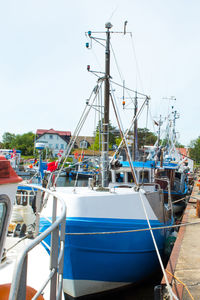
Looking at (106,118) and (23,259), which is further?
(106,118)

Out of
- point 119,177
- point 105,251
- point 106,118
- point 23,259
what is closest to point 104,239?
point 105,251

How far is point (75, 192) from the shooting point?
245 inches

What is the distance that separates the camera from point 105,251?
589 centimetres

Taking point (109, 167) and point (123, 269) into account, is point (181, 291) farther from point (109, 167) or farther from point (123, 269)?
point (109, 167)

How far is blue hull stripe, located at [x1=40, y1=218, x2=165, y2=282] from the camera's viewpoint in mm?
5676

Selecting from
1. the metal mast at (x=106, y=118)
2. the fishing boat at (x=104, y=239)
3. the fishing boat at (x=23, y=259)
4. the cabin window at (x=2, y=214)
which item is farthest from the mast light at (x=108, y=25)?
the cabin window at (x=2, y=214)

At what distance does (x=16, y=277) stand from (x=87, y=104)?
6.51 m

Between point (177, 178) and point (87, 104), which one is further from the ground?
point (87, 104)

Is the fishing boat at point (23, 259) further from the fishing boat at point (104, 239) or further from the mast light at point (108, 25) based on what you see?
the mast light at point (108, 25)

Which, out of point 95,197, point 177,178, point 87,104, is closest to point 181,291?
point 95,197

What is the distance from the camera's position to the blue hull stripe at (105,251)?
5.68 meters

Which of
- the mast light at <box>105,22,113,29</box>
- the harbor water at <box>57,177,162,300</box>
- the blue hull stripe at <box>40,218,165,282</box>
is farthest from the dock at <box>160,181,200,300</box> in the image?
the mast light at <box>105,22,113,29</box>

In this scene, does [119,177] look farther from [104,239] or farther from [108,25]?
[108,25]

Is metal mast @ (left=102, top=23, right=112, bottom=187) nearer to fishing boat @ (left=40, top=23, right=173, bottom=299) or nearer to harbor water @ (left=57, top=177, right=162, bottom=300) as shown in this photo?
fishing boat @ (left=40, top=23, right=173, bottom=299)
